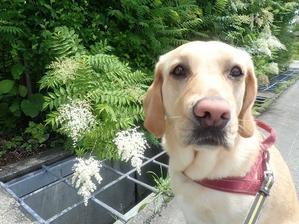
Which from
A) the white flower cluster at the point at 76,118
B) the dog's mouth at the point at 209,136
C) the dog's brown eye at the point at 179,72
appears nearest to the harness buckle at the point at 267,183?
the dog's mouth at the point at 209,136

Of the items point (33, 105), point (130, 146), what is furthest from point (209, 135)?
point (33, 105)

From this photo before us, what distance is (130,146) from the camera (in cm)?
309

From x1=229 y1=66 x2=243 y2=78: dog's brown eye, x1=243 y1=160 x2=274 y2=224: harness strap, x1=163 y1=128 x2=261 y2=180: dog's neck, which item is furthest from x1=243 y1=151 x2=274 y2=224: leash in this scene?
x1=229 y1=66 x2=243 y2=78: dog's brown eye

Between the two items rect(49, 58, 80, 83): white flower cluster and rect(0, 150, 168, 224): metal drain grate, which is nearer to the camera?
rect(0, 150, 168, 224): metal drain grate

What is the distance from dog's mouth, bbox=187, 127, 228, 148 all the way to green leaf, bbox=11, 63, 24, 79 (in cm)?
265

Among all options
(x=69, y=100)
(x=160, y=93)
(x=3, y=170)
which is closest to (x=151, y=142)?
(x=69, y=100)

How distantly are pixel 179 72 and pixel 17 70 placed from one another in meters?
2.36

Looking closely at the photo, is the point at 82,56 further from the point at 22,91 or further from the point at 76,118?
the point at 22,91

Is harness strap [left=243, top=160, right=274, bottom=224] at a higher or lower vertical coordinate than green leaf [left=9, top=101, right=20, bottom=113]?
higher

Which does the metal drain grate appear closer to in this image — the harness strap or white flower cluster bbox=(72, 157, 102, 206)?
white flower cluster bbox=(72, 157, 102, 206)

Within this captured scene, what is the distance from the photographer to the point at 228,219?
2.04m

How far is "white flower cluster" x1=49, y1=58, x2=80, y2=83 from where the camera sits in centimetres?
332

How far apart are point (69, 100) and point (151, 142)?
1.28 m

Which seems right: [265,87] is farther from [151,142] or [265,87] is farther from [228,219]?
[228,219]
